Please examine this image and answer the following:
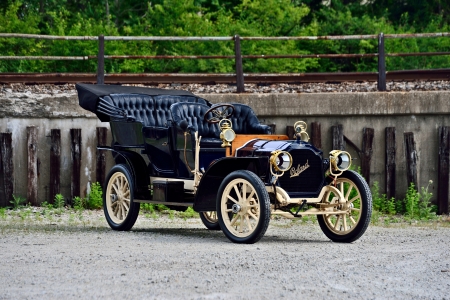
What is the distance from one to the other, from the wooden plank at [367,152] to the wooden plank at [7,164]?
549 centimetres

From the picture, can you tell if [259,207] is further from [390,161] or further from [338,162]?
[390,161]

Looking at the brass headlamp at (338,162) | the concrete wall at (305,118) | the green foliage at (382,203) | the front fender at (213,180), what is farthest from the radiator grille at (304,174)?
the concrete wall at (305,118)

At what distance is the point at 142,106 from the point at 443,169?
5.05m

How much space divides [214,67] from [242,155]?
13347mm

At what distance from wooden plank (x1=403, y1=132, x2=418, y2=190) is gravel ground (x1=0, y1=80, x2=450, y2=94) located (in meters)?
1.19

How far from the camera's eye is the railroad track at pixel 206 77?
16828 mm

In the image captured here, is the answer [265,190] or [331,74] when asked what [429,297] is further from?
[331,74]

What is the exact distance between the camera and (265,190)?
9.31 metres

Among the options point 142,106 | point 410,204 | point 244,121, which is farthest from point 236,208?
point 410,204

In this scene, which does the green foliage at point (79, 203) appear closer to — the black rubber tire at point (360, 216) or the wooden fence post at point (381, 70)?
the wooden fence post at point (381, 70)

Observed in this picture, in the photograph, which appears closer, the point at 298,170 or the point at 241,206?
the point at 241,206

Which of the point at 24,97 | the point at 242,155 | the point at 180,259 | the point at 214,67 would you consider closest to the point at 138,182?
the point at 242,155

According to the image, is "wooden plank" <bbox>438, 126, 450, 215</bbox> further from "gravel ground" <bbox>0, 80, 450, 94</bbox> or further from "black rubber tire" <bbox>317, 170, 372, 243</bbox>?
"black rubber tire" <bbox>317, 170, 372, 243</bbox>

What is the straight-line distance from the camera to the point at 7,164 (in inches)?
579
